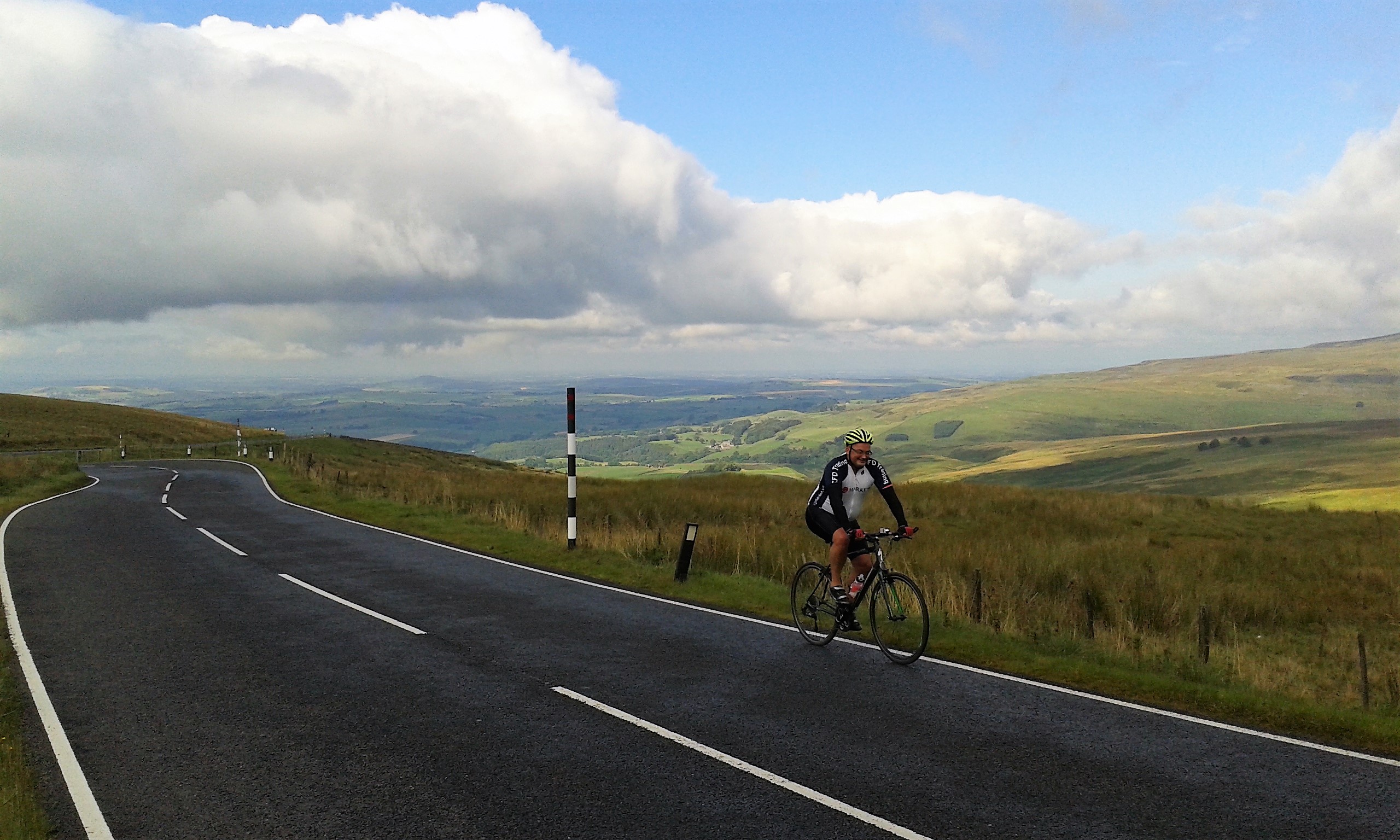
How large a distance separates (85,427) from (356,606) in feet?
256

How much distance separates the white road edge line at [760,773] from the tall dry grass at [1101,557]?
5.27 metres

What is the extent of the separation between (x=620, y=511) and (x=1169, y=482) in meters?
71.3

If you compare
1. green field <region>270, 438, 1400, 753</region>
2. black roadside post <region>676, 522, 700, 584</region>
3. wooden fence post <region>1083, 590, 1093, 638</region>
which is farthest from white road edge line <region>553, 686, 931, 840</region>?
wooden fence post <region>1083, 590, 1093, 638</region>

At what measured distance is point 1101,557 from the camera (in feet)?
55.5

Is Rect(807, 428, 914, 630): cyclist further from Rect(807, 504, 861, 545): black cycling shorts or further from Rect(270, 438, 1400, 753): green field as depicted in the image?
Rect(270, 438, 1400, 753): green field

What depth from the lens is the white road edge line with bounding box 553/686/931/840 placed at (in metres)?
4.60

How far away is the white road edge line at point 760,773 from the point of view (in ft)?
15.1

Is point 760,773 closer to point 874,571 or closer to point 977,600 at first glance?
point 874,571

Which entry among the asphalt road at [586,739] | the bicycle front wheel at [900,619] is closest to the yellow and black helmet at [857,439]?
the bicycle front wheel at [900,619]

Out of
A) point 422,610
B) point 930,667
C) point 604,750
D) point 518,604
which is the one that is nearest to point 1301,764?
point 930,667

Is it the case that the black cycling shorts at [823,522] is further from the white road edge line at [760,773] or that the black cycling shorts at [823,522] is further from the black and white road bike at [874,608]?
the white road edge line at [760,773]

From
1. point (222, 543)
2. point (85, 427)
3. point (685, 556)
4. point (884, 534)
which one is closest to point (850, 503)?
point (884, 534)

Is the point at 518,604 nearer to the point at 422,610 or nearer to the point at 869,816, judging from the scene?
the point at 422,610

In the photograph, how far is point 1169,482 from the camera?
76.2 metres
